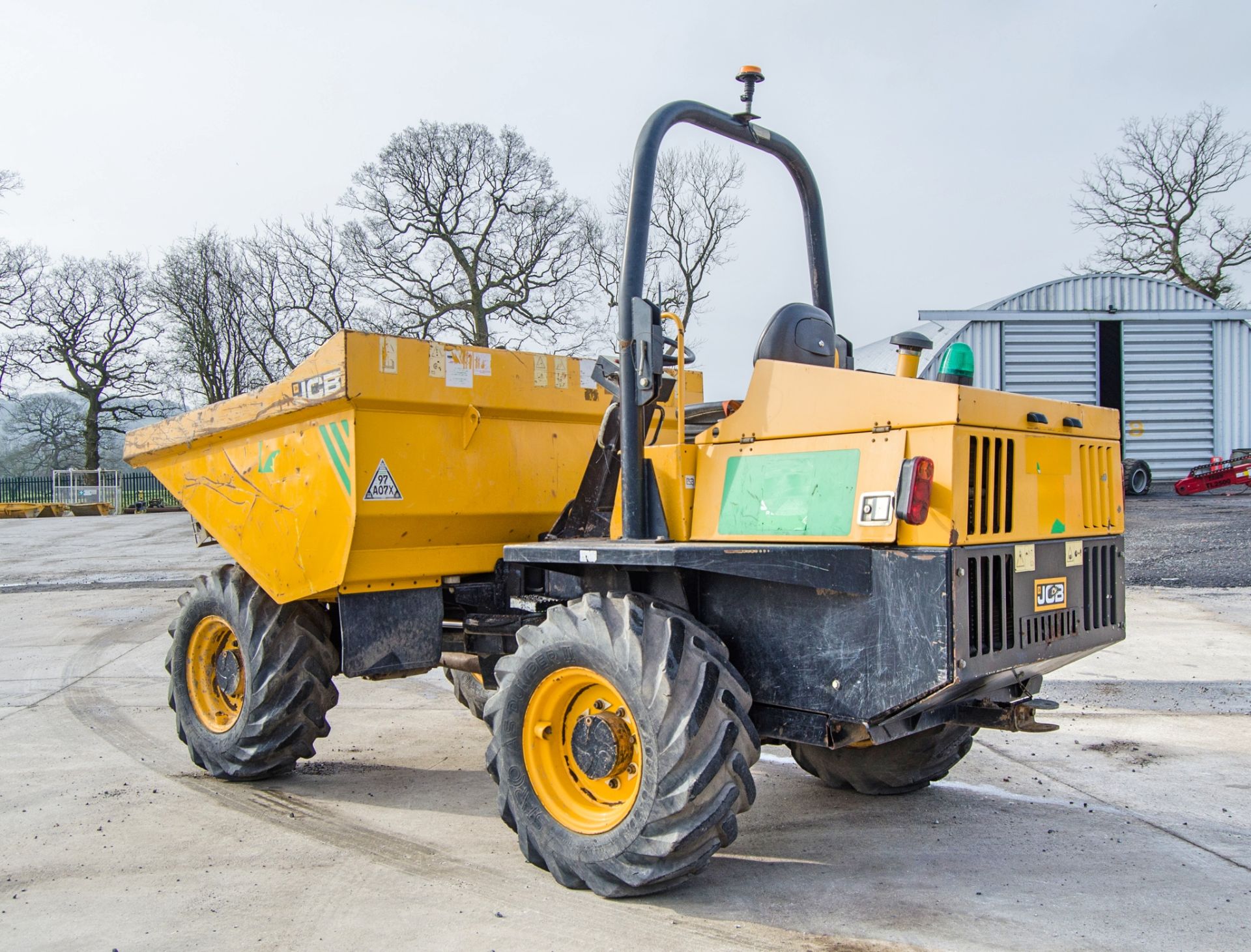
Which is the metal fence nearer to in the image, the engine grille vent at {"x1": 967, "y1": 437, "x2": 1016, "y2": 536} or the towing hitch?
the towing hitch

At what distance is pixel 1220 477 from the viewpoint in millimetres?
22516

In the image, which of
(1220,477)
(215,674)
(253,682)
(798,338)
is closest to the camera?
(798,338)

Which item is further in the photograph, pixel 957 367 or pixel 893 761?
pixel 893 761

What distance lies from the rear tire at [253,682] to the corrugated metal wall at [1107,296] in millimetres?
20951

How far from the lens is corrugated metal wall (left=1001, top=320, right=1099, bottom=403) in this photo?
22469 millimetres

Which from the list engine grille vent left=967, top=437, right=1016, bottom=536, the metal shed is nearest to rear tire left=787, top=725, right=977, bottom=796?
engine grille vent left=967, top=437, right=1016, bottom=536

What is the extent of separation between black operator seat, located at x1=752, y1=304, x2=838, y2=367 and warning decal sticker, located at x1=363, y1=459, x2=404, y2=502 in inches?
75.1

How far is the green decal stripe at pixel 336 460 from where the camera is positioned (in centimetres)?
489

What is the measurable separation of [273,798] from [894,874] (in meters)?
3.13

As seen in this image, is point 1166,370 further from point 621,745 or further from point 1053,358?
point 621,745

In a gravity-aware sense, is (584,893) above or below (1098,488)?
below

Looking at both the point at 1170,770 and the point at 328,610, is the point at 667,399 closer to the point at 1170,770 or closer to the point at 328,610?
the point at 328,610

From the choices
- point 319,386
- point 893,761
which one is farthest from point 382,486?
point 893,761

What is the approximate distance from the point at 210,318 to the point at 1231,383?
29124 mm
